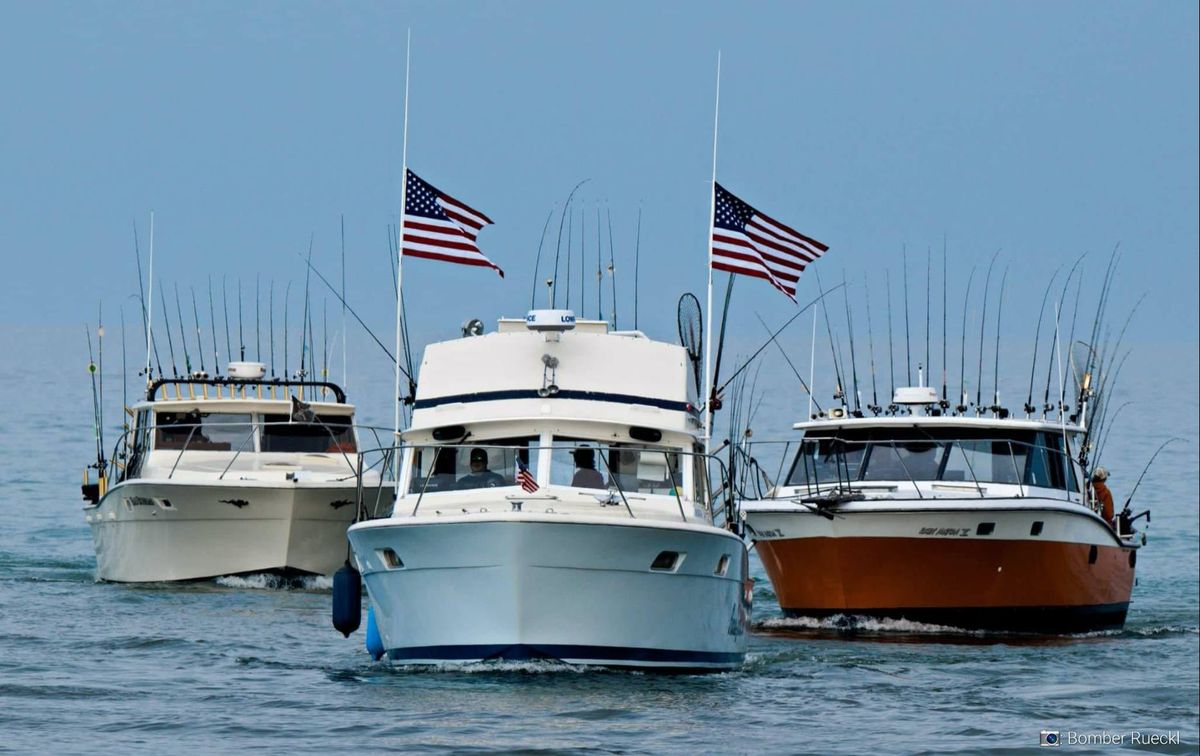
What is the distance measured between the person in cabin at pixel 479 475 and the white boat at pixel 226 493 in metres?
9.77

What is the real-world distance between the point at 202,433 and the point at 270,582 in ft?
9.19

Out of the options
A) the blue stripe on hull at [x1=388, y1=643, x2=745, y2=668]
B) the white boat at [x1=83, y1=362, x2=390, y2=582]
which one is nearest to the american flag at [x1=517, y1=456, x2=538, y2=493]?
the blue stripe on hull at [x1=388, y1=643, x2=745, y2=668]

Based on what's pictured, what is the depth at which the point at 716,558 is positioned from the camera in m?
21.7

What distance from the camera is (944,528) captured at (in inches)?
1072

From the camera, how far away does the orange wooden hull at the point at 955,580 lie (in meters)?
27.5

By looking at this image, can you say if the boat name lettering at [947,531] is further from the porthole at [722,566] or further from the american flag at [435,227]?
the american flag at [435,227]

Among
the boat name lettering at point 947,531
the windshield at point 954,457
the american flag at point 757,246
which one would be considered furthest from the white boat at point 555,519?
the windshield at point 954,457

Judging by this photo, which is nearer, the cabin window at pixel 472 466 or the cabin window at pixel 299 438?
the cabin window at pixel 472 466

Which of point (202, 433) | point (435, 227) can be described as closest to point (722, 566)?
point (435, 227)

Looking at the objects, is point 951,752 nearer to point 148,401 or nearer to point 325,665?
point 325,665

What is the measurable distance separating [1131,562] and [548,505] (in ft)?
38.1

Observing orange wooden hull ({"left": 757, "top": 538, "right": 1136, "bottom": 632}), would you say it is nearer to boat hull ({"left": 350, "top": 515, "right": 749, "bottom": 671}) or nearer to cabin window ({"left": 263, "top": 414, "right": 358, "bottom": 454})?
boat hull ({"left": 350, "top": 515, "right": 749, "bottom": 671})

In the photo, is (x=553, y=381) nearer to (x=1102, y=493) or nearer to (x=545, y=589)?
(x=545, y=589)

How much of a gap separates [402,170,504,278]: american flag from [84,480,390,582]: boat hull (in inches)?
348
